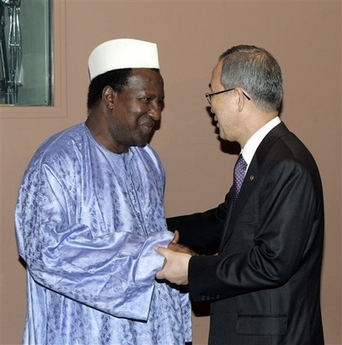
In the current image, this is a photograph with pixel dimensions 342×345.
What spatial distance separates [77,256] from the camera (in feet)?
8.72

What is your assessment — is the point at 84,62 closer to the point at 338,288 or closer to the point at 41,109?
the point at 41,109

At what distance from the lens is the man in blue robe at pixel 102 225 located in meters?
2.67

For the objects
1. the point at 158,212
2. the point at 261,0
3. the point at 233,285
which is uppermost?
the point at 261,0

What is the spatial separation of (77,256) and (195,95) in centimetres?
125

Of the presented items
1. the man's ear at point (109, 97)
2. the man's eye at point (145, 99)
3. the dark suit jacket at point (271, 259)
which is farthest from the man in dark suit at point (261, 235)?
the man's ear at point (109, 97)

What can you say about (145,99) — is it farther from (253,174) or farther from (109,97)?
(253,174)

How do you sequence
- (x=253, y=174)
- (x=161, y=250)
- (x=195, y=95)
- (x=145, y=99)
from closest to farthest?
(x=253, y=174)
(x=161, y=250)
(x=145, y=99)
(x=195, y=95)

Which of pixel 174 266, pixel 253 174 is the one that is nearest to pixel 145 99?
pixel 253 174

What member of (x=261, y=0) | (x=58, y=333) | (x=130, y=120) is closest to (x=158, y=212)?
(x=130, y=120)

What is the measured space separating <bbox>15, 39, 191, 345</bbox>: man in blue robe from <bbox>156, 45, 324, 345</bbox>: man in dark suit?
161 mm

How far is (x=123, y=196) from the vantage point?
2834 millimetres

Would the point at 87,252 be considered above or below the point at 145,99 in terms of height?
below

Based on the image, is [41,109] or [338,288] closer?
[41,109]

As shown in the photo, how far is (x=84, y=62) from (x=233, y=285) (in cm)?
139
